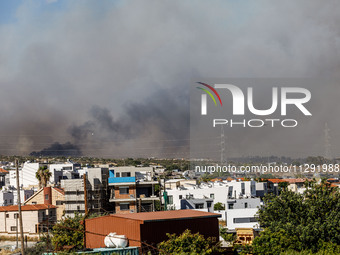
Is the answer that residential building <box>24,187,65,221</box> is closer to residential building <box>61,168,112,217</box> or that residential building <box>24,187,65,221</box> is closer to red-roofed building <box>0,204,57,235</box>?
residential building <box>61,168,112,217</box>

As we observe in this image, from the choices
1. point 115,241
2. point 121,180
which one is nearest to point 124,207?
point 121,180

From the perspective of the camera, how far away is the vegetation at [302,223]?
2934 centimetres

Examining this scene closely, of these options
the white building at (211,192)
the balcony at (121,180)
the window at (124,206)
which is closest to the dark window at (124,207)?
the window at (124,206)

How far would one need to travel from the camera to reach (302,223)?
108 ft

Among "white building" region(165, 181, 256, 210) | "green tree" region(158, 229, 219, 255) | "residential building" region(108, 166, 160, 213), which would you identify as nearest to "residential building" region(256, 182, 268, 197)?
"white building" region(165, 181, 256, 210)

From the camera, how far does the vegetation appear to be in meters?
29.3

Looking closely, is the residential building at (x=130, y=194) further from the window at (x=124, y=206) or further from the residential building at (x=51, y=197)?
the residential building at (x=51, y=197)

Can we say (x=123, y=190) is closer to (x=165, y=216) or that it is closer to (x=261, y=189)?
(x=165, y=216)

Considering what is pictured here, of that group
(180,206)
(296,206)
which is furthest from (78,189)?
(296,206)

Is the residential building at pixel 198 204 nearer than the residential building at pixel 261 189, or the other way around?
the residential building at pixel 198 204

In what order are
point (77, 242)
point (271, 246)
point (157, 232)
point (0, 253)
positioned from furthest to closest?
1. point (0, 253)
2. point (77, 242)
3. point (271, 246)
4. point (157, 232)

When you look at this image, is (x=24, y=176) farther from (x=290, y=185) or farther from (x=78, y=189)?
(x=290, y=185)

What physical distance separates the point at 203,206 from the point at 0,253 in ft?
91.8

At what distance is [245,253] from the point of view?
2928cm
